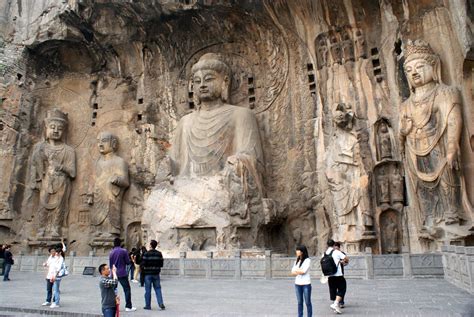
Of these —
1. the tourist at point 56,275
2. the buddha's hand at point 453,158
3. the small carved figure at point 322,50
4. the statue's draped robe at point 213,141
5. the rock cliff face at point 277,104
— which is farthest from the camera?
the statue's draped robe at point 213,141

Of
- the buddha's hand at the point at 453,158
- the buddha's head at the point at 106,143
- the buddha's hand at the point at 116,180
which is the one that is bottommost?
the buddha's hand at the point at 453,158

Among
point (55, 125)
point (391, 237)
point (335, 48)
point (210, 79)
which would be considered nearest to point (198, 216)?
point (210, 79)

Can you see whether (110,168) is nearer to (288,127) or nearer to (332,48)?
(288,127)

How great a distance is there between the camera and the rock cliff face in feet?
31.7

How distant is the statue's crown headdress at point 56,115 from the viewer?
14.7 m

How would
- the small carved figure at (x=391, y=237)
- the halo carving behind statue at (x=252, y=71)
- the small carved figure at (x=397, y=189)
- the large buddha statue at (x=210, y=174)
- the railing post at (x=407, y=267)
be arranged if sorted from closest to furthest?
the railing post at (x=407, y=267) < the small carved figure at (x=391, y=237) < the small carved figure at (x=397, y=189) < the large buddha statue at (x=210, y=174) < the halo carving behind statue at (x=252, y=71)

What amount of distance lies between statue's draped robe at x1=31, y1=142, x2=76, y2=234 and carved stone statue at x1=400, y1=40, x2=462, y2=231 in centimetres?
1010

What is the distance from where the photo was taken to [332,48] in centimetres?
1167

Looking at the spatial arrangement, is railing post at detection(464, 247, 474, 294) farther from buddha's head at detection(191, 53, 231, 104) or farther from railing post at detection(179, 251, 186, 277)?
buddha's head at detection(191, 53, 231, 104)

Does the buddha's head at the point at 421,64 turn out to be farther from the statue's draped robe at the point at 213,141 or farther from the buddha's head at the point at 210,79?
the buddha's head at the point at 210,79

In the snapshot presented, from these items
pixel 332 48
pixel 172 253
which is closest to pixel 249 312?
pixel 172 253

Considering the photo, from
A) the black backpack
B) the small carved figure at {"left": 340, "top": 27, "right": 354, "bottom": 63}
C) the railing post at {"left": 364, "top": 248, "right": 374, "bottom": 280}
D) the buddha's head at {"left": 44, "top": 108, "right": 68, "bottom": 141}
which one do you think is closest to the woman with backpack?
the black backpack

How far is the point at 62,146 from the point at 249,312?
11264 millimetres

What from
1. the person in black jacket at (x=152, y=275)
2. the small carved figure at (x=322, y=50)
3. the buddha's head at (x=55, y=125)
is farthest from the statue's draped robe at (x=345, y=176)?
the buddha's head at (x=55, y=125)
